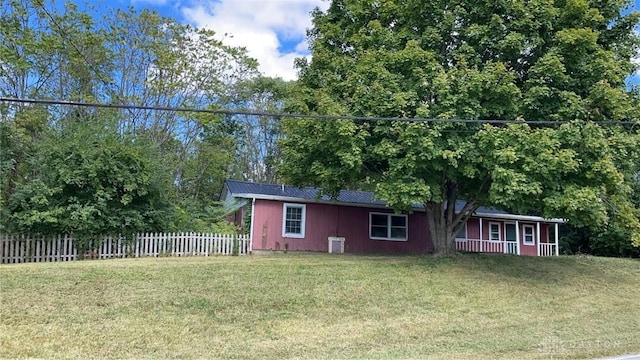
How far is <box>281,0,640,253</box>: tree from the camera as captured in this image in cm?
1151

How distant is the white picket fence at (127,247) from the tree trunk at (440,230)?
264 inches

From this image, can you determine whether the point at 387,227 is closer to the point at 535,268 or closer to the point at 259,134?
the point at 535,268

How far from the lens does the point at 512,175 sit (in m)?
11.0

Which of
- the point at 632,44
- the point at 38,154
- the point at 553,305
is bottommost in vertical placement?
the point at 553,305

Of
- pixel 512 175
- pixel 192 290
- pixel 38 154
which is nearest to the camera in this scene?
pixel 192 290

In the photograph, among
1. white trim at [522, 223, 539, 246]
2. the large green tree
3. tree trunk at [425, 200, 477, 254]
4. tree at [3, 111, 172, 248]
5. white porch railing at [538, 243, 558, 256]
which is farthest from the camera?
white porch railing at [538, 243, 558, 256]

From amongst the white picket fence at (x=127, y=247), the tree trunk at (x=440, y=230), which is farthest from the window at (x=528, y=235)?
the white picket fence at (x=127, y=247)

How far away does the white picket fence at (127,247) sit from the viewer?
14758mm

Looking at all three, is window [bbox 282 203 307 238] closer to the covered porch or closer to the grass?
the grass

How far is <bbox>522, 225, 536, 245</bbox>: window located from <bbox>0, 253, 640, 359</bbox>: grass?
37.1 ft

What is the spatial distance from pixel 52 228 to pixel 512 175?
1376cm

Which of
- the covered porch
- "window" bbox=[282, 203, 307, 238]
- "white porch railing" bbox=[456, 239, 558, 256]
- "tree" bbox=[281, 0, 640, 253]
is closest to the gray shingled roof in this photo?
"window" bbox=[282, 203, 307, 238]

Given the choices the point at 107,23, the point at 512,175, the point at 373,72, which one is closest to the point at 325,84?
the point at 373,72

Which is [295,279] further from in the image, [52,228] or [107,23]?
[107,23]
